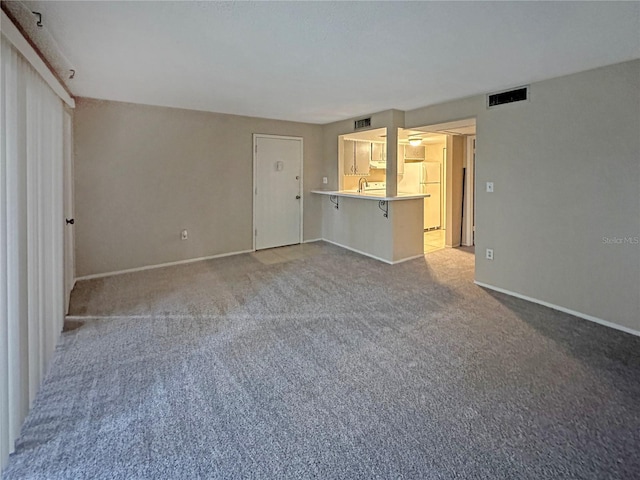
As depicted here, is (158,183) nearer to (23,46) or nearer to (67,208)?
(67,208)

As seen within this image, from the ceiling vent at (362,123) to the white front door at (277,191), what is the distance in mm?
1138

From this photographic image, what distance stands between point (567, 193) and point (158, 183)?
497cm

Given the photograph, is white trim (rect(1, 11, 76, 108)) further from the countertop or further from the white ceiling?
the countertop

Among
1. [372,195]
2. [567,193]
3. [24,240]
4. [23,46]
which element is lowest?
[24,240]

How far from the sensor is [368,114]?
549 centimetres

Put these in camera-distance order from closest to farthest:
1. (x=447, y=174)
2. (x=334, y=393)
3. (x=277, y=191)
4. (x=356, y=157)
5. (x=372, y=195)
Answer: (x=334, y=393)
(x=372, y=195)
(x=277, y=191)
(x=447, y=174)
(x=356, y=157)

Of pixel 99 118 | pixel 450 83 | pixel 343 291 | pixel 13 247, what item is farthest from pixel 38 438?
pixel 450 83

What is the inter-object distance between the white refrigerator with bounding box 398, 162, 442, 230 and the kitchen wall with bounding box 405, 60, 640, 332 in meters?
3.58

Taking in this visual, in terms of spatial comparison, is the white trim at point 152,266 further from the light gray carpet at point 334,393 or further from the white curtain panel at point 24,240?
the white curtain panel at point 24,240

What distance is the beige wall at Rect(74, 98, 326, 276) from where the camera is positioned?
4.52m

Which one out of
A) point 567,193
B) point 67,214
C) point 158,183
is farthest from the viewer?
point 158,183

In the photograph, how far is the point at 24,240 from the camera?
2.04m

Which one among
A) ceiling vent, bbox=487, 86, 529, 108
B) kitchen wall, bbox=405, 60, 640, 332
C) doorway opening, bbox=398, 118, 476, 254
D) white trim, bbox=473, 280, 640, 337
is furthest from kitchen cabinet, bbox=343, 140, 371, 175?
white trim, bbox=473, 280, 640, 337

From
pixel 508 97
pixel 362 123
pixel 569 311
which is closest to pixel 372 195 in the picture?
pixel 362 123
